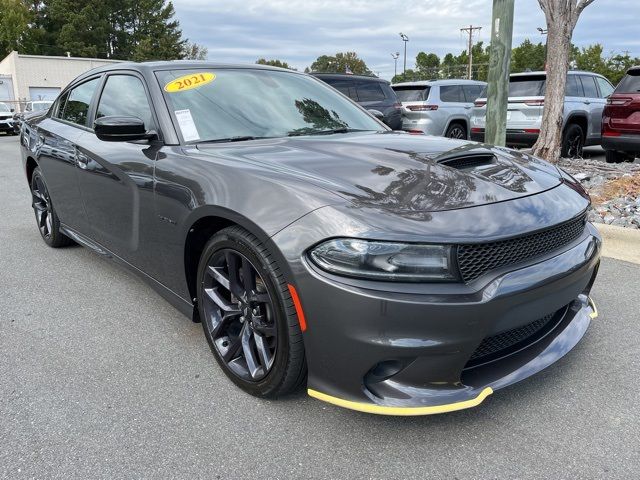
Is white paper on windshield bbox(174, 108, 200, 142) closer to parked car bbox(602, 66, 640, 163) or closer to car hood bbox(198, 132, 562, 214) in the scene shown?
car hood bbox(198, 132, 562, 214)

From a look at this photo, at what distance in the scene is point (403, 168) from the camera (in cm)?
243

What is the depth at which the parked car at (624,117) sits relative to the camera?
7.57 meters

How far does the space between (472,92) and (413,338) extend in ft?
37.4

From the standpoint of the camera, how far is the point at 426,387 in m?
1.97

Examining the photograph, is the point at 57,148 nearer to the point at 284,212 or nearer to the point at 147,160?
the point at 147,160

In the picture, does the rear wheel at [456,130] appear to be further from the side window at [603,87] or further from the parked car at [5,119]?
the parked car at [5,119]

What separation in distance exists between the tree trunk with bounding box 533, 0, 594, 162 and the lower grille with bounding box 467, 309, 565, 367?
606 centimetres

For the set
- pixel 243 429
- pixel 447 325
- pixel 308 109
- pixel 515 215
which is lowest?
pixel 243 429

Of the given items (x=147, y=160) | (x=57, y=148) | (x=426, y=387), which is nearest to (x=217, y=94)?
(x=147, y=160)

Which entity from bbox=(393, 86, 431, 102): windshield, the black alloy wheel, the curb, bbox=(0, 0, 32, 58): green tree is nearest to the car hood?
the black alloy wheel

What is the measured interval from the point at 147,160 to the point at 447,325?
6.25 feet

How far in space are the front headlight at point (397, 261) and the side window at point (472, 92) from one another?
10.9 metres

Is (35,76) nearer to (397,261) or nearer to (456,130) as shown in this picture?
(456,130)

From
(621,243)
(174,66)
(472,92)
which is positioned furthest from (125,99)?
(472,92)
